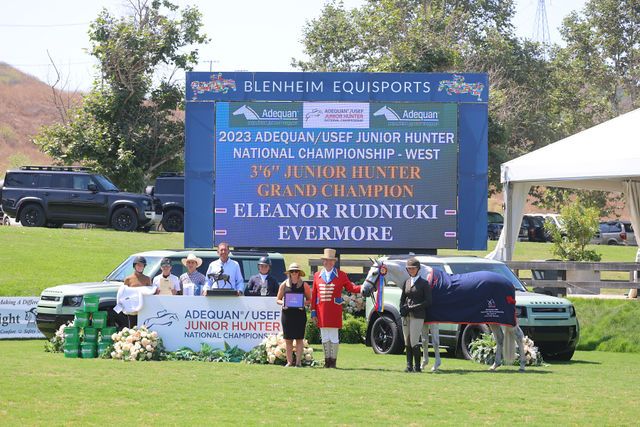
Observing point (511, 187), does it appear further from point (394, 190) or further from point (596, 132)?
point (394, 190)

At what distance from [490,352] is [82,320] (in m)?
6.16

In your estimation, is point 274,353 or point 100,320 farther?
point 100,320

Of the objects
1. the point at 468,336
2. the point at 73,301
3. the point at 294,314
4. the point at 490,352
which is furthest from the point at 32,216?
the point at 490,352

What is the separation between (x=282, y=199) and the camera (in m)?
24.1

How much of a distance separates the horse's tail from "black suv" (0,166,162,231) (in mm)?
24153

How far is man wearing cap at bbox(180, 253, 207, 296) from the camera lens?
1884cm

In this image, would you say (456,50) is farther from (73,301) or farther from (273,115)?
(73,301)

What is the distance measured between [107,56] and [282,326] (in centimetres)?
3334

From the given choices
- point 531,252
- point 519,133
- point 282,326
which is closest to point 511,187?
point 282,326

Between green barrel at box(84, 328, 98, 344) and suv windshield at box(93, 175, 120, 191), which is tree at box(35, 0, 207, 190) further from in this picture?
green barrel at box(84, 328, 98, 344)

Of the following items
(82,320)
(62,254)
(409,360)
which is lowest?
(409,360)

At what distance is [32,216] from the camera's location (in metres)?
40.3

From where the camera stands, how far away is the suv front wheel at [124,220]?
3997 cm

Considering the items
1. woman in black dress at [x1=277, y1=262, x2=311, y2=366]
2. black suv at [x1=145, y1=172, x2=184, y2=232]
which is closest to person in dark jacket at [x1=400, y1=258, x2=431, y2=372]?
woman in black dress at [x1=277, y1=262, x2=311, y2=366]
